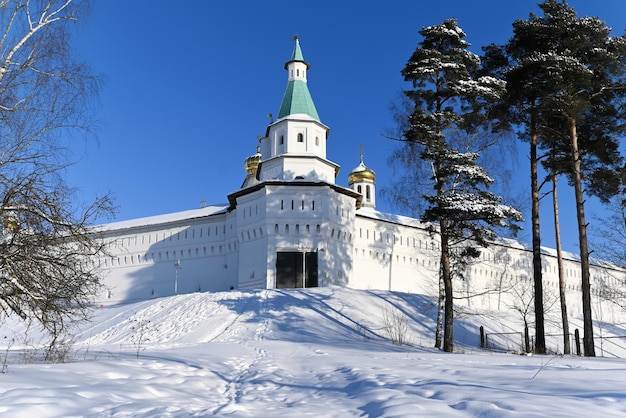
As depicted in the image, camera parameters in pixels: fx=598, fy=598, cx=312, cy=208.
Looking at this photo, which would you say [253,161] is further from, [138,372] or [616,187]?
[138,372]

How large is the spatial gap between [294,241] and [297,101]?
8439 millimetres

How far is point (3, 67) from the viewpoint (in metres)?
8.32

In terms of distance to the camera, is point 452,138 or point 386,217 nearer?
point 452,138

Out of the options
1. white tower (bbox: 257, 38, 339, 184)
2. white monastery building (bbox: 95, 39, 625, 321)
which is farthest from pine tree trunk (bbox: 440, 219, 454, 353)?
white tower (bbox: 257, 38, 339, 184)

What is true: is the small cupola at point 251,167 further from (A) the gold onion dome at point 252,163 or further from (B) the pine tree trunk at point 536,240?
(B) the pine tree trunk at point 536,240

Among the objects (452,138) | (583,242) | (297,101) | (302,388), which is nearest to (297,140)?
(297,101)

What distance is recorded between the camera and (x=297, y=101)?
3403 centimetres

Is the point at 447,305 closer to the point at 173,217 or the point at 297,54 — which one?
the point at 297,54

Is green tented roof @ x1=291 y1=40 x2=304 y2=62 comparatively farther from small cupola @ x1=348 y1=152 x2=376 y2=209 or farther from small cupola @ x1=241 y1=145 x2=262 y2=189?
small cupola @ x1=348 y1=152 x2=376 y2=209

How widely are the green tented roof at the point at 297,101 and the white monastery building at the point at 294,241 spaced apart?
65mm

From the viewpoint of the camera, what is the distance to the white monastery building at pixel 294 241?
1219 inches

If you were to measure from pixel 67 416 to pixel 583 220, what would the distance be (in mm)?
13383

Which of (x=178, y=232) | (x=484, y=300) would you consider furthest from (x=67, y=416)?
(x=484, y=300)

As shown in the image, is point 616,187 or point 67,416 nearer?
point 67,416
